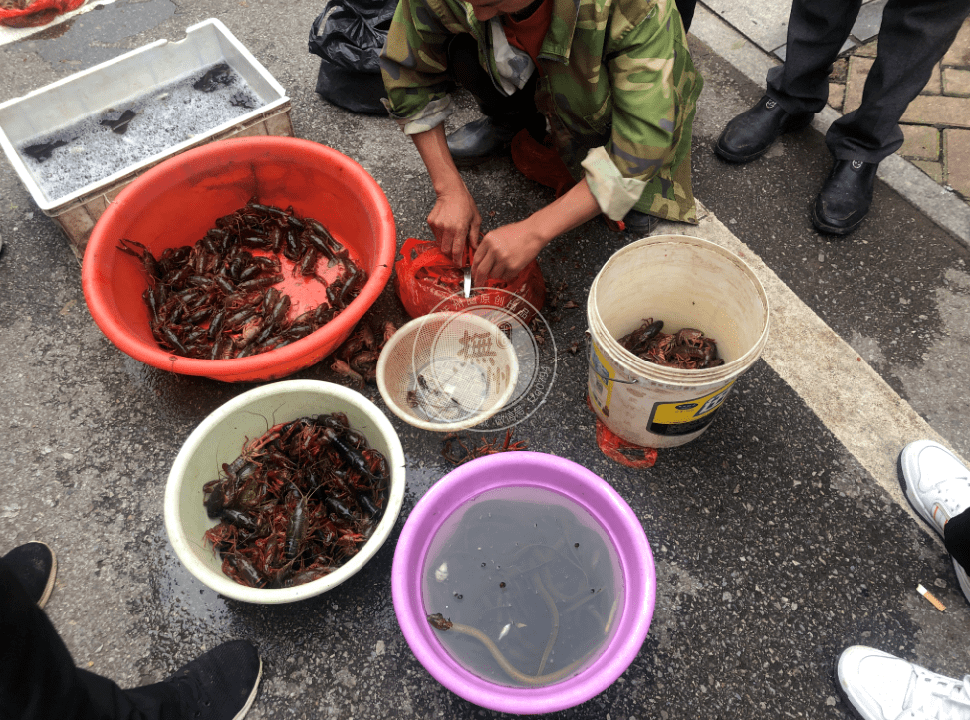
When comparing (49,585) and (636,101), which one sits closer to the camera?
(636,101)

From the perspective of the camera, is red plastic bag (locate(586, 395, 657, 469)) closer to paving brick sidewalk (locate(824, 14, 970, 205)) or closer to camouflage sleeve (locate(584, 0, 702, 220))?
camouflage sleeve (locate(584, 0, 702, 220))

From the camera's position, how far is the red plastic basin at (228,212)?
241 cm

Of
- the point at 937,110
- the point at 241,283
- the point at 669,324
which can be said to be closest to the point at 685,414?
the point at 669,324

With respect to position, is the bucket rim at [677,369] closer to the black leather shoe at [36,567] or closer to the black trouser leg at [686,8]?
the black trouser leg at [686,8]


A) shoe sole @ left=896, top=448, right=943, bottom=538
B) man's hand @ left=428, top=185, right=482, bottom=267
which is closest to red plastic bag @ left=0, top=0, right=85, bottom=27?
man's hand @ left=428, top=185, right=482, bottom=267

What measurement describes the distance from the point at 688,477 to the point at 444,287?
146 centimetres

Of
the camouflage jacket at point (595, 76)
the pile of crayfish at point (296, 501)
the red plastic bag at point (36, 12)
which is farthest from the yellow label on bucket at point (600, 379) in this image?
the red plastic bag at point (36, 12)

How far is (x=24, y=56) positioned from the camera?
4367mm

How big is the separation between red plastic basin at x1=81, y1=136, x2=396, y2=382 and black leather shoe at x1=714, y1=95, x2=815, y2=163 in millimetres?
2260

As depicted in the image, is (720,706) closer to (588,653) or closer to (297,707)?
(588,653)

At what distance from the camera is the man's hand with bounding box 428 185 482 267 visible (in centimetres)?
262

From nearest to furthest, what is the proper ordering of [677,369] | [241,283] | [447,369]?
1. [677,369]
2. [447,369]
3. [241,283]

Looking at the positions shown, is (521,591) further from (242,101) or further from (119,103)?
(119,103)

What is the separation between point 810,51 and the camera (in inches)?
127
